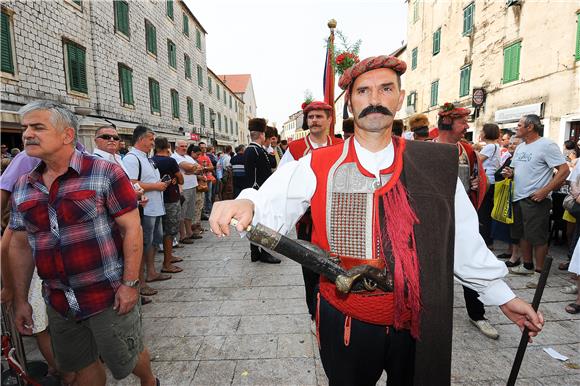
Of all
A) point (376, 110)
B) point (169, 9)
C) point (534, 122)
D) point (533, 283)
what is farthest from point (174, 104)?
point (376, 110)

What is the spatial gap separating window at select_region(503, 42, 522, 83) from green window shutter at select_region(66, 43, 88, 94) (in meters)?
16.3

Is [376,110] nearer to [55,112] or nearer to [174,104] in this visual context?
[55,112]

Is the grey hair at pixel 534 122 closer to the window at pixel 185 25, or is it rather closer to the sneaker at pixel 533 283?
the sneaker at pixel 533 283

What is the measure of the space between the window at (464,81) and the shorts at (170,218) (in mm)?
16056

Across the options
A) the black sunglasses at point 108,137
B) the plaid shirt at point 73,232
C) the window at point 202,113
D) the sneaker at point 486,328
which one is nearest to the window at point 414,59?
the window at point 202,113

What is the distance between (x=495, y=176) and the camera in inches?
231

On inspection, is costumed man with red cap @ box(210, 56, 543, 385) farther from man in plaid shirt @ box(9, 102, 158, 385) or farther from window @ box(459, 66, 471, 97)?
window @ box(459, 66, 471, 97)

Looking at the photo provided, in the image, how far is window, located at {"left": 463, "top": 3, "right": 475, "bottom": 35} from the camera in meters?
15.0

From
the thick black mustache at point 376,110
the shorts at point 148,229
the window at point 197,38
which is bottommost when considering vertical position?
the shorts at point 148,229

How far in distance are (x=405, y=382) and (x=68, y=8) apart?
13.6 metres

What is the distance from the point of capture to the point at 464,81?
16.0m

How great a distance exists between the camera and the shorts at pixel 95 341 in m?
2.00

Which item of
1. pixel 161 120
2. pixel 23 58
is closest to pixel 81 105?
pixel 23 58

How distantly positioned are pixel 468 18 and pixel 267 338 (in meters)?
18.0
